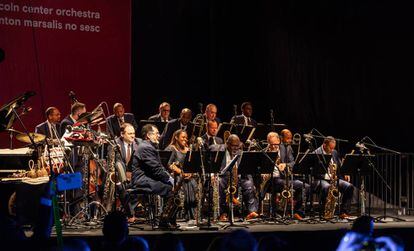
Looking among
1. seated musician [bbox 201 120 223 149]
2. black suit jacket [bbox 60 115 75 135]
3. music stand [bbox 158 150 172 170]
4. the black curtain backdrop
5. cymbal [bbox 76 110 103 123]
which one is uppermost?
the black curtain backdrop

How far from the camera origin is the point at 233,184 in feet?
36.8

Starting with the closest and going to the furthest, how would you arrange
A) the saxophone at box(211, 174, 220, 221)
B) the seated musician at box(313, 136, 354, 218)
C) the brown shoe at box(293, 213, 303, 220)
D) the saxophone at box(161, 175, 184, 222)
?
1. the saxophone at box(161, 175, 184, 222)
2. the saxophone at box(211, 174, 220, 221)
3. the brown shoe at box(293, 213, 303, 220)
4. the seated musician at box(313, 136, 354, 218)

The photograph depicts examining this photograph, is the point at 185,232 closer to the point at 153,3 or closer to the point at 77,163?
the point at 77,163

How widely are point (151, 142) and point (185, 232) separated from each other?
5.49ft

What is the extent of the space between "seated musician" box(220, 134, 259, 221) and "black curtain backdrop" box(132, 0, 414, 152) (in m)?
3.32

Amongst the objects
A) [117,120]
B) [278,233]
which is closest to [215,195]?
[278,233]

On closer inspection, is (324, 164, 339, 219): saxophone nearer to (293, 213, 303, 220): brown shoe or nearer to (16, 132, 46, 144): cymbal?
(293, 213, 303, 220): brown shoe

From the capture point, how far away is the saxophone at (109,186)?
10.5m

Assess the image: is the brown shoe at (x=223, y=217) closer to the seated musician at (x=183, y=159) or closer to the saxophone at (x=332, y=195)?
the seated musician at (x=183, y=159)

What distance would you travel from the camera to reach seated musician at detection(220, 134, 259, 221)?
1091 cm

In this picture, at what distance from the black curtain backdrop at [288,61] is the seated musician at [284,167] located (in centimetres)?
243

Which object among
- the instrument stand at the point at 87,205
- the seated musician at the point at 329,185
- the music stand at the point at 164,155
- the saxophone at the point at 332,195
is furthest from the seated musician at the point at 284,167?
the instrument stand at the point at 87,205

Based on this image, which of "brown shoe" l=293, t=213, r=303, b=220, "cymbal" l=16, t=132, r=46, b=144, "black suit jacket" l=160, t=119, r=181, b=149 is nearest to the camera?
"cymbal" l=16, t=132, r=46, b=144

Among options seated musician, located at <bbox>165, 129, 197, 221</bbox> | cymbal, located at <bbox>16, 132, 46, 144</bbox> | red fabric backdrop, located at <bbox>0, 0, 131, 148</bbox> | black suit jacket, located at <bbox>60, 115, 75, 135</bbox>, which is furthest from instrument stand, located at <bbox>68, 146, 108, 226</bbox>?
red fabric backdrop, located at <bbox>0, 0, 131, 148</bbox>
